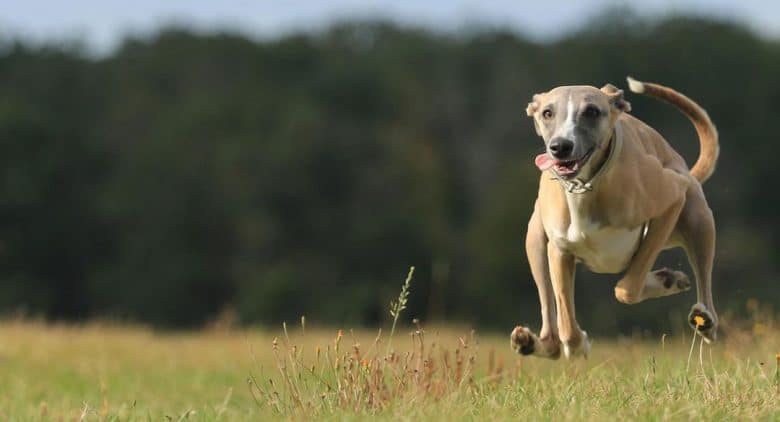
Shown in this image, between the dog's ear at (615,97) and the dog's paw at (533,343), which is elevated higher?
the dog's ear at (615,97)

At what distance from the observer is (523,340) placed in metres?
6.02

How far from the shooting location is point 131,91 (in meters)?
46.8

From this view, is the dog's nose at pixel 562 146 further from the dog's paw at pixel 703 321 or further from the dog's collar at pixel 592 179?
the dog's paw at pixel 703 321

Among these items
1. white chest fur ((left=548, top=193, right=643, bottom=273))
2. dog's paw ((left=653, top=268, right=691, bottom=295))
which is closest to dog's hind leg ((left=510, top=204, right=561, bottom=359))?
white chest fur ((left=548, top=193, right=643, bottom=273))

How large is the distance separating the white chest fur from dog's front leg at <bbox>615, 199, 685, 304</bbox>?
0.16ft

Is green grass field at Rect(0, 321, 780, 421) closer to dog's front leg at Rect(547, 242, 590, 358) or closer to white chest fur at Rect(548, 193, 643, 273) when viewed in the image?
dog's front leg at Rect(547, 242, 590, 358)

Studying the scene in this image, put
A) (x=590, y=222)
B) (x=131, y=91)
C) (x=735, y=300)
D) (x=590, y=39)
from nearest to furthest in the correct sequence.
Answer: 1. (x=590, y=222)
2. (x=735, y=300)
3. (x=590, y=39)
4. (x=131, y=91)

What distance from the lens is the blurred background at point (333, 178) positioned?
128ft

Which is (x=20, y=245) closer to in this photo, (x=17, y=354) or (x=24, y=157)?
(x=24, y=157)

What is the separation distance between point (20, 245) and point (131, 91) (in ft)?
27.6

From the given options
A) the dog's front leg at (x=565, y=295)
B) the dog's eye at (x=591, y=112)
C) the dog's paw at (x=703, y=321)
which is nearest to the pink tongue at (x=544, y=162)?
the dog's eye at (x=591, y=112)

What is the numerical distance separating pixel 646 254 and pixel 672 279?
1.61 ft

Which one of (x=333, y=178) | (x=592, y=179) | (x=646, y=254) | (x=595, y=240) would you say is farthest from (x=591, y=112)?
(x=333, y=178)

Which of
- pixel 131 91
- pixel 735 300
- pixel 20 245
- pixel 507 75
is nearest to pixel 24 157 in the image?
pixel 20 245
